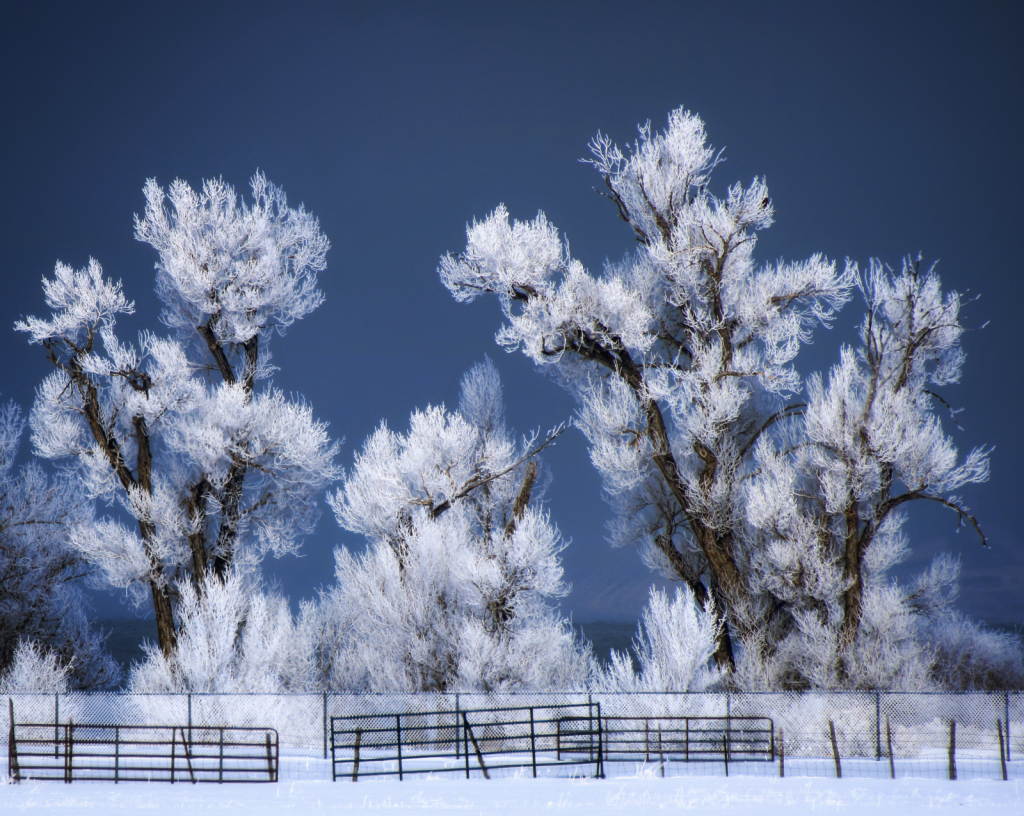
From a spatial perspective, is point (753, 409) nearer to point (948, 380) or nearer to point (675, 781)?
point (948, 380)

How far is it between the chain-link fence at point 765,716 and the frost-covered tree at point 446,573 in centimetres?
113

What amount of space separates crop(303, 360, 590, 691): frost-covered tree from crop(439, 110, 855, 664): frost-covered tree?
2.77 meters

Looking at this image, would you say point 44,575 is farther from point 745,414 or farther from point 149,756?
point 745,414

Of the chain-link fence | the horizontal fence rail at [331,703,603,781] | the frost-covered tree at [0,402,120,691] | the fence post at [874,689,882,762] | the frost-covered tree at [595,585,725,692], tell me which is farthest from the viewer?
the frost-covered tree at [0,402,120,691]

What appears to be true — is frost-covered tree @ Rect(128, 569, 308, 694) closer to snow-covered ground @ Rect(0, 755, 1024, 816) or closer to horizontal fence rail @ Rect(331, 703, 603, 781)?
horizontal fence rail @ Rect(331, 703, 603, 781)

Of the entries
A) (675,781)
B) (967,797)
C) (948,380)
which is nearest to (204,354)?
(675,781)

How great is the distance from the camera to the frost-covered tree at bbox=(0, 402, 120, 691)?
90.9 feet

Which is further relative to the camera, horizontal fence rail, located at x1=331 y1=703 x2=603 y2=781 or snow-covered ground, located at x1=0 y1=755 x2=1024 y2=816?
horizontal fence rail, located at x1=331 y1=703 x2=603 y2=781

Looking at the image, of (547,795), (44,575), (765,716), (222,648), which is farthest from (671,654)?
(44,575)

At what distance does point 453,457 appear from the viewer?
83.1ft

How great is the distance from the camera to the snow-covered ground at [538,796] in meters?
13.0

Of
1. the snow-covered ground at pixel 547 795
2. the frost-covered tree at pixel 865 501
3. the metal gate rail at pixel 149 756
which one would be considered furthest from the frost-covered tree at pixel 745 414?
the metal gate rail at pixel 149 756

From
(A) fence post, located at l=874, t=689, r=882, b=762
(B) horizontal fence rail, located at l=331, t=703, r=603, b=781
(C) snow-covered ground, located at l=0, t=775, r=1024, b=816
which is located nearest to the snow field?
(C) snow-covered ground, located at l=0, t=775, r=1024, b=816

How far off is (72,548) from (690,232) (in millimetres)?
19420
